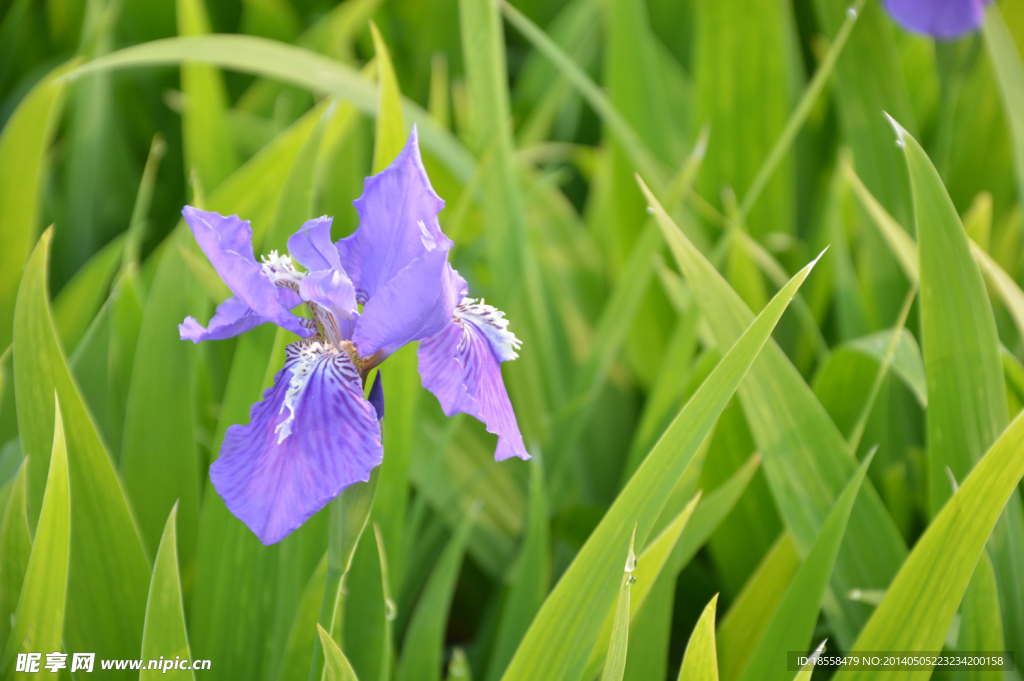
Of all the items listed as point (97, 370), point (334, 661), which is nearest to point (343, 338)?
point (334, 661)

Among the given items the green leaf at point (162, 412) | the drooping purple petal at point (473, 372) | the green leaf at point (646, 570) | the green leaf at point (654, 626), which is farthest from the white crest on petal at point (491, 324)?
the green leaf at point (162, 412)

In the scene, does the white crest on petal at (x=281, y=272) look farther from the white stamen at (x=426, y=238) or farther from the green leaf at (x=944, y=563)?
the green leaf at (x=944, y=563)

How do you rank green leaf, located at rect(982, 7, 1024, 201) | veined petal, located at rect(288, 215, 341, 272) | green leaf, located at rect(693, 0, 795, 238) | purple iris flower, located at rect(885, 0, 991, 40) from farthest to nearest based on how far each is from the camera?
green leaf, located at rect(693, 0, 795, 238) → purple iris flower, located at rect(885, 0, 991, 40) → green leaf, located at rect(982, 7, 1024, 201) → veined petal, located at rect(288, 215, 341, 272)

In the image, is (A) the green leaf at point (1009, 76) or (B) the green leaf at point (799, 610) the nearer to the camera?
(B) the green leaf at point (799, 610)

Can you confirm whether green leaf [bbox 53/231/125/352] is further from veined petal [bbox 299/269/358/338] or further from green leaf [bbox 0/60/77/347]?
veined petal [bbox 299/269/358/338]

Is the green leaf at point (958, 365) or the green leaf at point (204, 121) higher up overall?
the green leaf at point (204, 121)

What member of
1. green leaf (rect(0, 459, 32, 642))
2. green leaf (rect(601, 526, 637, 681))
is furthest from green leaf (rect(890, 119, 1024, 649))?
green leaf (rect(0, 459, 32, 642))

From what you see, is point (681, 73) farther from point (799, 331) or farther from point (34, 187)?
point (34, 187)

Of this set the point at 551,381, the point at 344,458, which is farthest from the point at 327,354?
the point at 551,381
